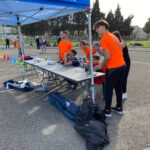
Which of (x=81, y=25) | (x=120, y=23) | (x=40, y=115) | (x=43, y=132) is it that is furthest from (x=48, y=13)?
(x=120, y=23)

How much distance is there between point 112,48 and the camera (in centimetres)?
255

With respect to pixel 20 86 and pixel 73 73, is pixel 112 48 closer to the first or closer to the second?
pixel 73 73

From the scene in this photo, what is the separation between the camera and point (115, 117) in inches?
119

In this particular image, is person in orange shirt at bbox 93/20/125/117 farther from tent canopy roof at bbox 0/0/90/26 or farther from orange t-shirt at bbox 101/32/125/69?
tent canopy roof at bbox 0/0/90/26

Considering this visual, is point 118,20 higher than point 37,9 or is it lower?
higher

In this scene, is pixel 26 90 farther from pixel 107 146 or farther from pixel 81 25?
pixel 81 25

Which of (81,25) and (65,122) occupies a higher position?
(81,25)

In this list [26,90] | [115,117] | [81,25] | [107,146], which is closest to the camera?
[107,146]

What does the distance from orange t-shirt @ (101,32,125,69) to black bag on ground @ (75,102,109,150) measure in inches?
36.3

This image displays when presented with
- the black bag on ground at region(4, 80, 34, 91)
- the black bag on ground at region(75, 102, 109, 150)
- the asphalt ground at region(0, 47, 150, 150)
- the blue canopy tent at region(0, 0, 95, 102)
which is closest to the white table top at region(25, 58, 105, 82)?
the blue canopy tent at region(0, 0, 95, 102)

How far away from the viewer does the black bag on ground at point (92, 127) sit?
2.04m

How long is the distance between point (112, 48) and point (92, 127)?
4.63 feet

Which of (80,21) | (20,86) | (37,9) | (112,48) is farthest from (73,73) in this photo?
(80,21)

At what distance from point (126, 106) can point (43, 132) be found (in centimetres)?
209
